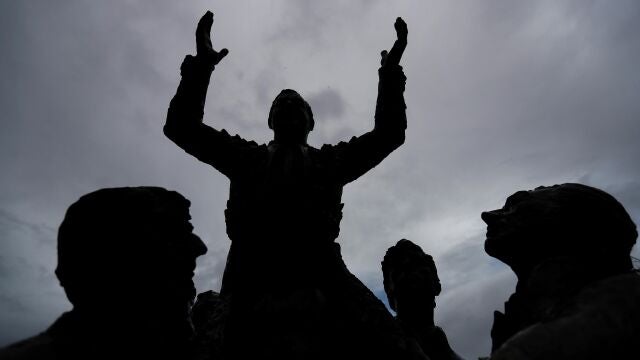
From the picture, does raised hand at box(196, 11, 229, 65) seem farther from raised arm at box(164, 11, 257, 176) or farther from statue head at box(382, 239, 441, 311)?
statue head at box(382, 239, 441, 311)

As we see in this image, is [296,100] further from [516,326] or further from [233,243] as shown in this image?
[516,326]

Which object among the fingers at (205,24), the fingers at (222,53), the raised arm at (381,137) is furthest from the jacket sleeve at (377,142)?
the fingers at (205,24)

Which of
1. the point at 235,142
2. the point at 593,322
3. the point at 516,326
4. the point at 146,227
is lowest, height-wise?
the point at 593,322

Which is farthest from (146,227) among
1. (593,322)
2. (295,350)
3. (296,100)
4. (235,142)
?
(593,322)

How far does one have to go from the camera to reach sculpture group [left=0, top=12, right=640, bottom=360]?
1951 millimetres

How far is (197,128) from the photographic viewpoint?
133 inches

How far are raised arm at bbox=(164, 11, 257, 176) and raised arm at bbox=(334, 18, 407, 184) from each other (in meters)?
0.99

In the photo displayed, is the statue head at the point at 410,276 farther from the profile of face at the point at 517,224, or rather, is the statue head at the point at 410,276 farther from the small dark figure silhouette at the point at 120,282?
the small dark figure silhouette at the point at 120,282

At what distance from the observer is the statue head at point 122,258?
2047 mm

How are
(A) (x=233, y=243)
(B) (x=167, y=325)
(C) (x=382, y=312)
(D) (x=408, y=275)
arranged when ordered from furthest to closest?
(D) (x=408, y=275), (A) (x=233, y=243), (C) (x=382, y=312), (B) (x=167, y=325)

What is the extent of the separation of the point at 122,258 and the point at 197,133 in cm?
157

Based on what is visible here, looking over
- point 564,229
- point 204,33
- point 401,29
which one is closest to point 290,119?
point 204,33

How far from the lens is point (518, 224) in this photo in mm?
2652

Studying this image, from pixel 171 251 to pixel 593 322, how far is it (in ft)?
7.79
